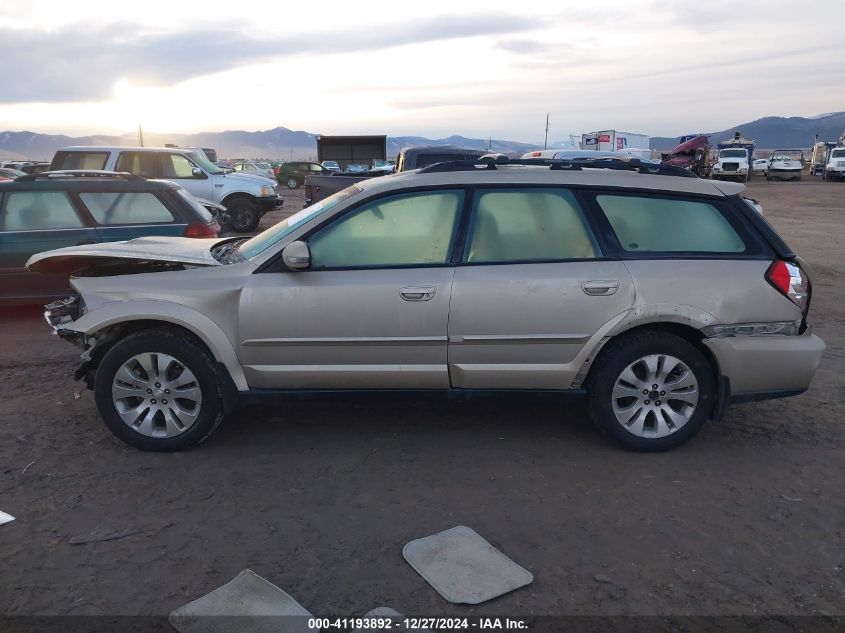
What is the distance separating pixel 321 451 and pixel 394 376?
2.17ft

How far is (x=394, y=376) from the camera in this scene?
4191mm

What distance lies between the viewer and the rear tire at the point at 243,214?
50.1 feet

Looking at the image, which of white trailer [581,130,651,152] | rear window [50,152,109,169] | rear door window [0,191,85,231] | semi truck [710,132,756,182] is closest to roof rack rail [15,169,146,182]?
rear door window [0,191,85,231]

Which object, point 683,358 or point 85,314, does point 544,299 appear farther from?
point 85,314

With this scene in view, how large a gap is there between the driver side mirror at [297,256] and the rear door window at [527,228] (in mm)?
944

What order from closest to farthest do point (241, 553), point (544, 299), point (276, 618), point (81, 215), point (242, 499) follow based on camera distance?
1. point (276, 618)
2. point (241, 553)
3. point (242, 499)
4. point (544, 299)
5. point (81, 215)

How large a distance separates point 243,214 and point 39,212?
317 inches

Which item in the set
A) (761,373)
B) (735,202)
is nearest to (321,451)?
(761,373)

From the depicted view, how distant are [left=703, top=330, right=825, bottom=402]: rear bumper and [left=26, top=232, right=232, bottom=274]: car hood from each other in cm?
313

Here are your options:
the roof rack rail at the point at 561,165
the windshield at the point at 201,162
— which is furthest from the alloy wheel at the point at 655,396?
the windshield at the point at 201,162

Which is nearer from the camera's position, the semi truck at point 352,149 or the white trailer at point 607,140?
the semi truck at point 352,149

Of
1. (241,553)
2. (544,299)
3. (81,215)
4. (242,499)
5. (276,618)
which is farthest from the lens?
(81,215)

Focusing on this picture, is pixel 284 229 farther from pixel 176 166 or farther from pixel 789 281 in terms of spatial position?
pixel 176 166

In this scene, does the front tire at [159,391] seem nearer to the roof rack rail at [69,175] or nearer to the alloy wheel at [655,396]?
the alloy wheel at [655,396]
